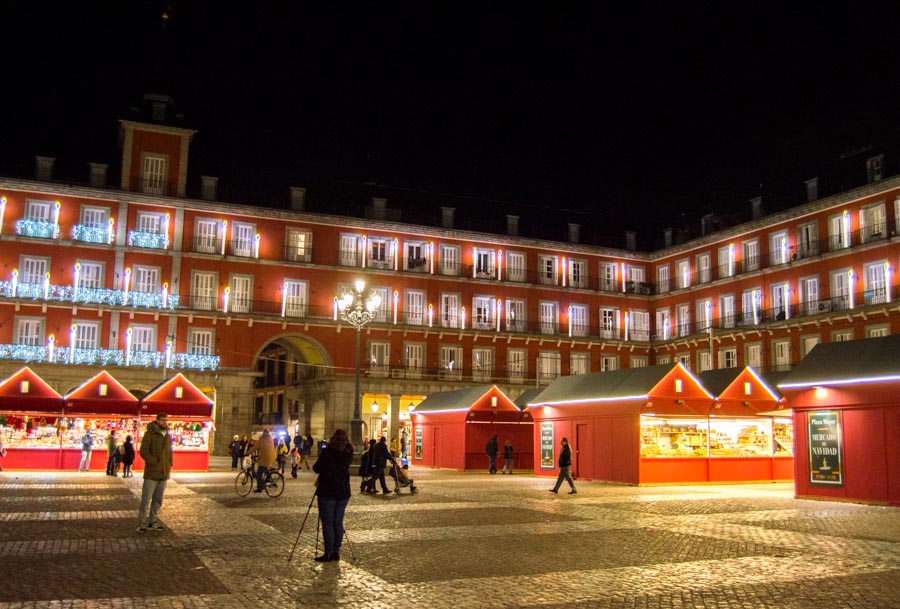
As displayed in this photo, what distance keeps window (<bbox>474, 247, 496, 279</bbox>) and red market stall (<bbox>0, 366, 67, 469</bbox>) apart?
1159 inches

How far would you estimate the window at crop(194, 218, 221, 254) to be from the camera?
4750 cm

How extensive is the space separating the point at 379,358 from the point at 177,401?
2173 centimetres

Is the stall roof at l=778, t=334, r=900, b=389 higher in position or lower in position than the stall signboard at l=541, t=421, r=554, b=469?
higher

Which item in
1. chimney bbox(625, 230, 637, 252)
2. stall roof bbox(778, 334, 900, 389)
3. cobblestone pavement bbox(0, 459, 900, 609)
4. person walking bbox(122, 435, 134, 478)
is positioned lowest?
cobblestone pavement bbox(0, 459, 900, 609)

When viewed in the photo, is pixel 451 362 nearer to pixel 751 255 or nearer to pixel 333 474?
pixel 751 255

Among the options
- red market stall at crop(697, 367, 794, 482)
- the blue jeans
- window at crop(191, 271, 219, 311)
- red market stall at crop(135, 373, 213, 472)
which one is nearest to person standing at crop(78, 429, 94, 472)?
red market stall at crop(135, 373, 213, 472)

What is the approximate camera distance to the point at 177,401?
2972 cm

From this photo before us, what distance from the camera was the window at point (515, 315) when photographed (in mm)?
54000

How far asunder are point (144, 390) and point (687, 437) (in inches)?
1179

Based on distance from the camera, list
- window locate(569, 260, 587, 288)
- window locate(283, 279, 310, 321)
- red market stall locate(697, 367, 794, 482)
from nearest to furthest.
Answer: red market stall locate(697, 367, 794, 482) → window locate(283, 279, 310, 321) → window locate(569, 260, 587, 288)

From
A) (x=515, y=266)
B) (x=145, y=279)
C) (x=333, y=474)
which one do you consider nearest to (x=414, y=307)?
(x=515, y=266)

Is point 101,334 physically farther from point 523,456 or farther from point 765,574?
point 765,574

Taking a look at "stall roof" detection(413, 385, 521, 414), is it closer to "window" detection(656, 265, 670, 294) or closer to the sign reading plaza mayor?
the sign reading plaza mayor

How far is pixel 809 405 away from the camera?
20188 millimetres
